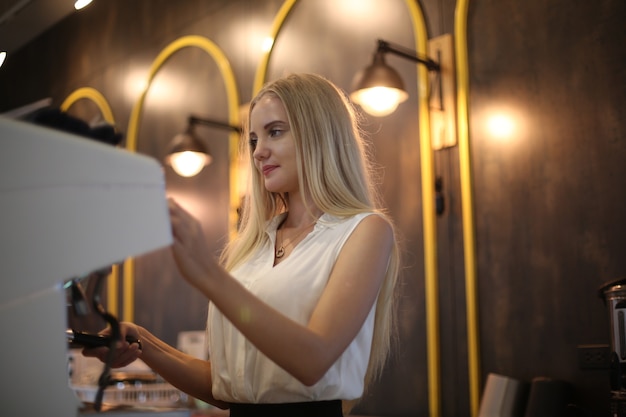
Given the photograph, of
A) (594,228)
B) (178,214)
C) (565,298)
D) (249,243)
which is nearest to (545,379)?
(565,298)

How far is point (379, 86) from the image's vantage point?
3.05 m

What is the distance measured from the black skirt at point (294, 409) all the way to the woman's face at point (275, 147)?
438mm

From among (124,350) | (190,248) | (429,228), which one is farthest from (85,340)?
(429,228)

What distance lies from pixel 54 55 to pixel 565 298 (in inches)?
201

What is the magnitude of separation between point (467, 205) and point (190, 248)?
2.26 metres

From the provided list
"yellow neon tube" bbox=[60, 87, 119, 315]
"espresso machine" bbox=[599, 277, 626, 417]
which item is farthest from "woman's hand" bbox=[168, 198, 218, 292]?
"yellow neon tube" bbox=[60, 87, 119, 315]

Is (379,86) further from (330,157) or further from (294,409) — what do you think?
(294,409)

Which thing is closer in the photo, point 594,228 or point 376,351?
point 376,351

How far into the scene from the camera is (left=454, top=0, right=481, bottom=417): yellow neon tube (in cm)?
301

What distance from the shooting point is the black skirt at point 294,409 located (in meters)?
1.43

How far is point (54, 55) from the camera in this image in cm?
Result: 648

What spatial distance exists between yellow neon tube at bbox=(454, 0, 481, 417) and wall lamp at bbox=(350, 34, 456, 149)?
1.6 inches

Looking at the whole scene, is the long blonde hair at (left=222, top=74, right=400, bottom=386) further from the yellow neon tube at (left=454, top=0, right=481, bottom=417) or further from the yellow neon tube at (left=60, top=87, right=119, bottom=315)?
the yellow neon tube at (left=60, top=87, right=119, bottom=315)

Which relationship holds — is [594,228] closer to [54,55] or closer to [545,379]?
[545,379]
